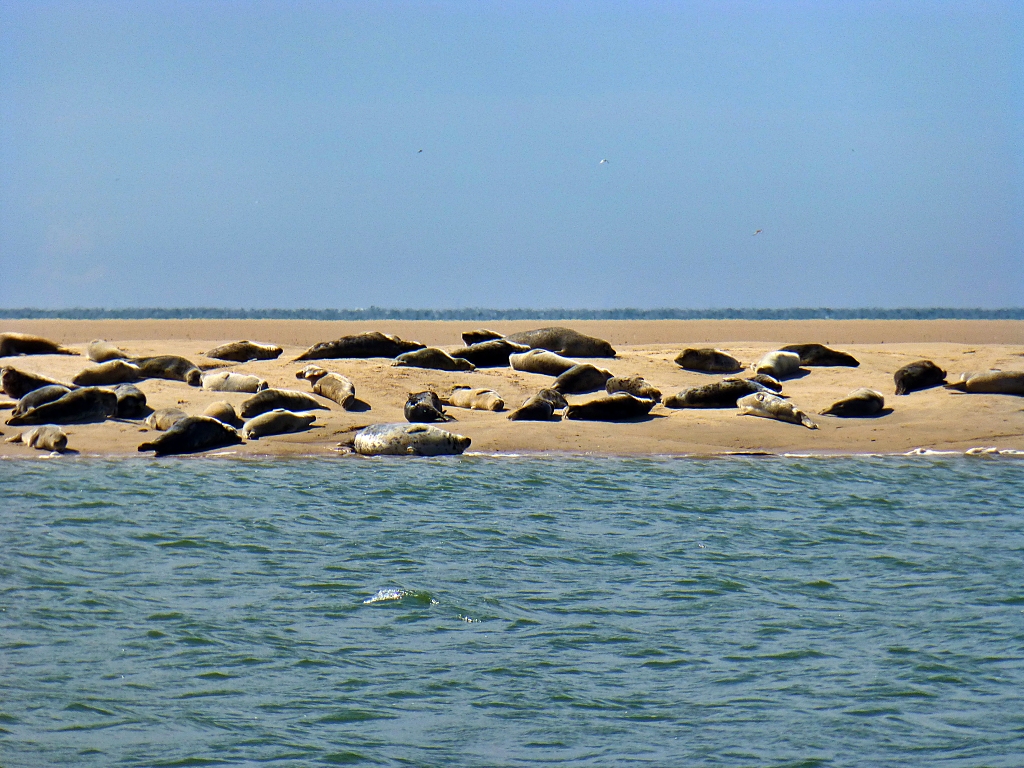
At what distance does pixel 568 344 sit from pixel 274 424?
6.32m

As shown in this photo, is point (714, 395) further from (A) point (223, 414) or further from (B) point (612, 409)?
(A) point (223, 414)

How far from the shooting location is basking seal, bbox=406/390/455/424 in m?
13.1

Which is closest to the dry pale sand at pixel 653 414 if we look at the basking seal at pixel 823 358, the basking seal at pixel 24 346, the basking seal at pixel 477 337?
the basking seal at pixel 823 358

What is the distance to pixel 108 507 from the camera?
907 cm

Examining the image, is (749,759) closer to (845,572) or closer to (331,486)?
(845,572)

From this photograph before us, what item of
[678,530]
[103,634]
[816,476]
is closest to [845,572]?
[678,530]

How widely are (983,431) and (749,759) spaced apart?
403 inches

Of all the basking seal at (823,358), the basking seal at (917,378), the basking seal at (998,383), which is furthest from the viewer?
the basking seal at (823,358)

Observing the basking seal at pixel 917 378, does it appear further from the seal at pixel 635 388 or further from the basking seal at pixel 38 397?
the basking seal at pixel 38 397

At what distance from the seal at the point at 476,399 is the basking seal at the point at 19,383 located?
199 inches

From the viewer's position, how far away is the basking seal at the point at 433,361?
1584cm

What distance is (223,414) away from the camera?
12.9 metres

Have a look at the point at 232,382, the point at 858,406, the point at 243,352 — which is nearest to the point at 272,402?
the point at 232,382

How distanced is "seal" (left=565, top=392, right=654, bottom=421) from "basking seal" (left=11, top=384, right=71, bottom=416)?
6.36m
